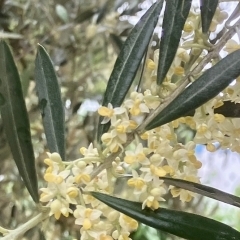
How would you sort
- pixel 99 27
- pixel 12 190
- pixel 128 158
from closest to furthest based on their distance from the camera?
pixel 128 158 → pixel 12 190 → pixel 99 27

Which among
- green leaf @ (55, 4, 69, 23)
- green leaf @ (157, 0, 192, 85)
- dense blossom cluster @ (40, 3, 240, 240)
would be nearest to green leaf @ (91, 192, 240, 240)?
dense blossom cluster @ (40, 3, 240, 240)

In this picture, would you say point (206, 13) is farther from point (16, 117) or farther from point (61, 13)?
point (61, 13)

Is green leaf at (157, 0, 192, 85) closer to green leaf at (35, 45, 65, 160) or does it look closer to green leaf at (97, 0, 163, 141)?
green leaf at (97, 0, 163, 141)

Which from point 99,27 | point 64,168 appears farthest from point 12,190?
point 64,168

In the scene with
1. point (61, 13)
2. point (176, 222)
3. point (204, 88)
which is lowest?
point (61, 13)

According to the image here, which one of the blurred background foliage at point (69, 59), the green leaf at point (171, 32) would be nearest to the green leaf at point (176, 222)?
the green leaf at point (171, 32)

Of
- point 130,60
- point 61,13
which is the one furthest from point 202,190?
point 61,13

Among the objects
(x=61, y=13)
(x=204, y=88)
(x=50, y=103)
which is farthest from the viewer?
(x=61, y=13)

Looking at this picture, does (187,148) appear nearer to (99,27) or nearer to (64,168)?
(64,168)
